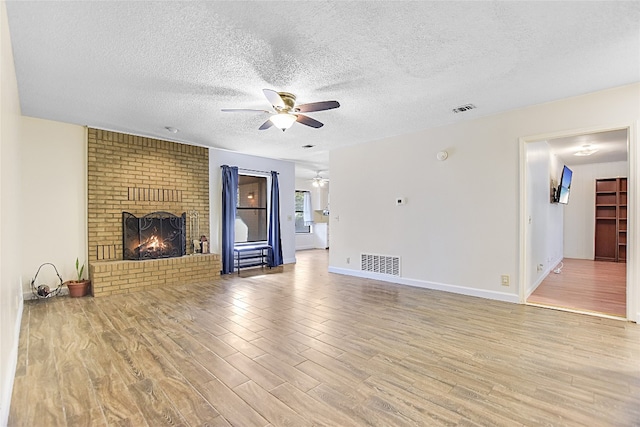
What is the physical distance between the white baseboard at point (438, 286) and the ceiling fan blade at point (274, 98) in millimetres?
3385

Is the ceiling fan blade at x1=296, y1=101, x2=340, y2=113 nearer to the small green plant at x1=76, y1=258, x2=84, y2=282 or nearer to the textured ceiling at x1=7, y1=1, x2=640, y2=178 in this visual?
the textured ceiling at x1=7, y1=1, x2=640, y2=178

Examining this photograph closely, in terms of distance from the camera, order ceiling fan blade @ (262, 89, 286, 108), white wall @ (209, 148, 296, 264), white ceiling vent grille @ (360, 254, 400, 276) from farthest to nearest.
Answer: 1. white wall @ (209, 148, 296, 264)
2. white ceiling vent grille @ (360, 254, 400, 276)
3. ceiling fan blade @ (262, 89, 286, 108)

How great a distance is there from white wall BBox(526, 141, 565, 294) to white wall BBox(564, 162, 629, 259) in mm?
1855

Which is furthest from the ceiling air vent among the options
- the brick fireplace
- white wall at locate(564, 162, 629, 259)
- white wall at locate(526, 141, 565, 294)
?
white wall at locate(564, 162, 629, 259)

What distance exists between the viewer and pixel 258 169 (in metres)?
6.85

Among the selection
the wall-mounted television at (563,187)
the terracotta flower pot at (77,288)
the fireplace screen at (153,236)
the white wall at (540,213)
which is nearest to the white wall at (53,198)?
the terracotta flower pot at (77,288)

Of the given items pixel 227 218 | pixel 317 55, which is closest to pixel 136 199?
pixel 227 218

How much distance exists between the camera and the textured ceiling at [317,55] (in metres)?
2.03

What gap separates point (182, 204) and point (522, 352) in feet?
Answer: 17.4

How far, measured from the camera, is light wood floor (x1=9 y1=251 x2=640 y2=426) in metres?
1.77

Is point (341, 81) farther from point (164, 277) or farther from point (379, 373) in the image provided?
point (164, 277)

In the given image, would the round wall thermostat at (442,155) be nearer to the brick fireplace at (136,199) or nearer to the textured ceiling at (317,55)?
the textured ceiling at (317,55)

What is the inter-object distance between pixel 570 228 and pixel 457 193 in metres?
5.61

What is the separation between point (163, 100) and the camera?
11.5 feet
